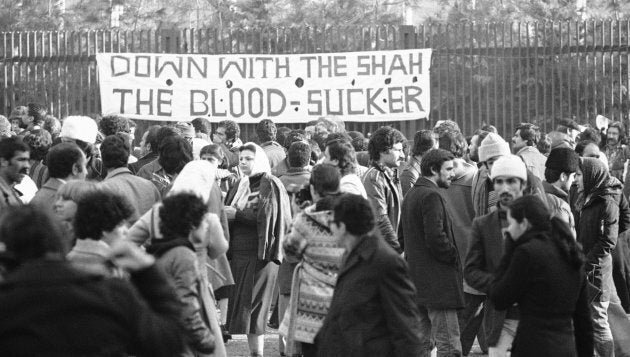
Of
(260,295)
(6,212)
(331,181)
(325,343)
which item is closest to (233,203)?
(260,295)

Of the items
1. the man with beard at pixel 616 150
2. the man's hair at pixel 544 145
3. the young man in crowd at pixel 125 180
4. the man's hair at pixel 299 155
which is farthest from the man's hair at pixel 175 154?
the man with beard at pixel 616 150

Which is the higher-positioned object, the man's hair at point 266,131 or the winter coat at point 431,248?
the man's hair at point 266,131

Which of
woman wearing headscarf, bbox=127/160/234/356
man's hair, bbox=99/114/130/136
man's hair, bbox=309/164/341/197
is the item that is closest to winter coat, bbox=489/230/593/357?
woman wearing headscarf, bbox=127/160/234/356

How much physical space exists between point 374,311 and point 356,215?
52 cm

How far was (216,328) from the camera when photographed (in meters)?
6.67

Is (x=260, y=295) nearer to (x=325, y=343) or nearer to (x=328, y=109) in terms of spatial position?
(x=325, y=343)

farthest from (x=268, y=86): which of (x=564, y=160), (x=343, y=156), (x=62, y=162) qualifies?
(x=62, y=162)

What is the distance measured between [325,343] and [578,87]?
12209 mm

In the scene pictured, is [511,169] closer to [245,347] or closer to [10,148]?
[10,148]

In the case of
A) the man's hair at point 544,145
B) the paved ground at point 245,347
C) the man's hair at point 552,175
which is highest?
the man's hair at point 552,175

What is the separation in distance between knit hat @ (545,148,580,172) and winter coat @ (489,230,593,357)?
2.60m

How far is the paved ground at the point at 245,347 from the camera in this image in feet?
36.5

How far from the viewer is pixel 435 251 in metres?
9.57

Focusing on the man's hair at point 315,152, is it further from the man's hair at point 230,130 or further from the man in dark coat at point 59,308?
Result: the man in dark coat at point 59,308
